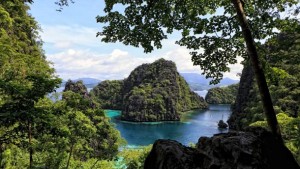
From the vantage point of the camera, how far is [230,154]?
17.7ft

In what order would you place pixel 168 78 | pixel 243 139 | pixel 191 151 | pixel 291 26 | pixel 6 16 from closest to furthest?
1. pixel 243 139
2. pixel 191 151
3. pixel 291 26
4. pixel 6 16
5. pixel 168 78

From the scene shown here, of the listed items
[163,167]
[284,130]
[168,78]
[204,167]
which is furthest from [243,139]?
[168,78]

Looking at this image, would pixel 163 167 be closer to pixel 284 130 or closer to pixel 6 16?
pixel 6 16

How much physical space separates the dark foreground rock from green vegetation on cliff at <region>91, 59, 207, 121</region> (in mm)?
111058

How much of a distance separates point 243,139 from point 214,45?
5.26 meters

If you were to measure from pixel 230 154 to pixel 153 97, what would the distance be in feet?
483

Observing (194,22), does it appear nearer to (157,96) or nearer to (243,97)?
(243,97)

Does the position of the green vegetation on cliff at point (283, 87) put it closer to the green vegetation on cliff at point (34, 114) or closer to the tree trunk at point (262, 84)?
the tree trunk at point (262, 84)

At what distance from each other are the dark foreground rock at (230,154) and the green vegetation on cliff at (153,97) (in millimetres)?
111058

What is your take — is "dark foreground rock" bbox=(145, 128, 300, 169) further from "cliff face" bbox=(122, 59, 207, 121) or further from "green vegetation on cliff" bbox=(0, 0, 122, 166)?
"cliff face" bbox=(122, 59, 207, 121)

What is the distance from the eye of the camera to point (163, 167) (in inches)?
223

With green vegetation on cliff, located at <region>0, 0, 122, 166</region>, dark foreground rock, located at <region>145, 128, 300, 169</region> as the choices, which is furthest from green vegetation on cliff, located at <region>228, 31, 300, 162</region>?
green vegetation on cliff, located at <region>0, 0, 122, 166</region>

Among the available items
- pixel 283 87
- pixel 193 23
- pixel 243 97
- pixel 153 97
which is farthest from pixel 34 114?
pixel 153 97

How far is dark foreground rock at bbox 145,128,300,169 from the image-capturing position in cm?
526
